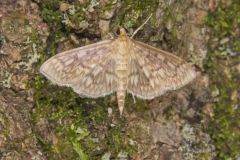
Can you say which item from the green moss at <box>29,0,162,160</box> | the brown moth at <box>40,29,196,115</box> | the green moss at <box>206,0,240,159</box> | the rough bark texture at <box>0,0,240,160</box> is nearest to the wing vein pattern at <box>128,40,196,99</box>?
the brown moth at <box>40,29,196,115</box>

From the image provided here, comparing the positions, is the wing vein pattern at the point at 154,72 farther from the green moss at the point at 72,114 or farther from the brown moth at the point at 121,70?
the green moss at the point at 72,114

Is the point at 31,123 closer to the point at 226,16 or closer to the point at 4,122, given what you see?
the point at 4,122

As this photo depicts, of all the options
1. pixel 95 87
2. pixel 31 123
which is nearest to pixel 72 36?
pixel 95 87

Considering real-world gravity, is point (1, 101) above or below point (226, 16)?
below

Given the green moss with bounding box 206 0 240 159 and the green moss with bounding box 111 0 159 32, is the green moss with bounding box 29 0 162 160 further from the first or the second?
the green moss with bounding box 206 0 240 159

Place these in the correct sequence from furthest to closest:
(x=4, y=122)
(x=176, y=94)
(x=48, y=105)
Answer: (x=176, y=94) < (x=48, y=105) < (x=4, y=122)
